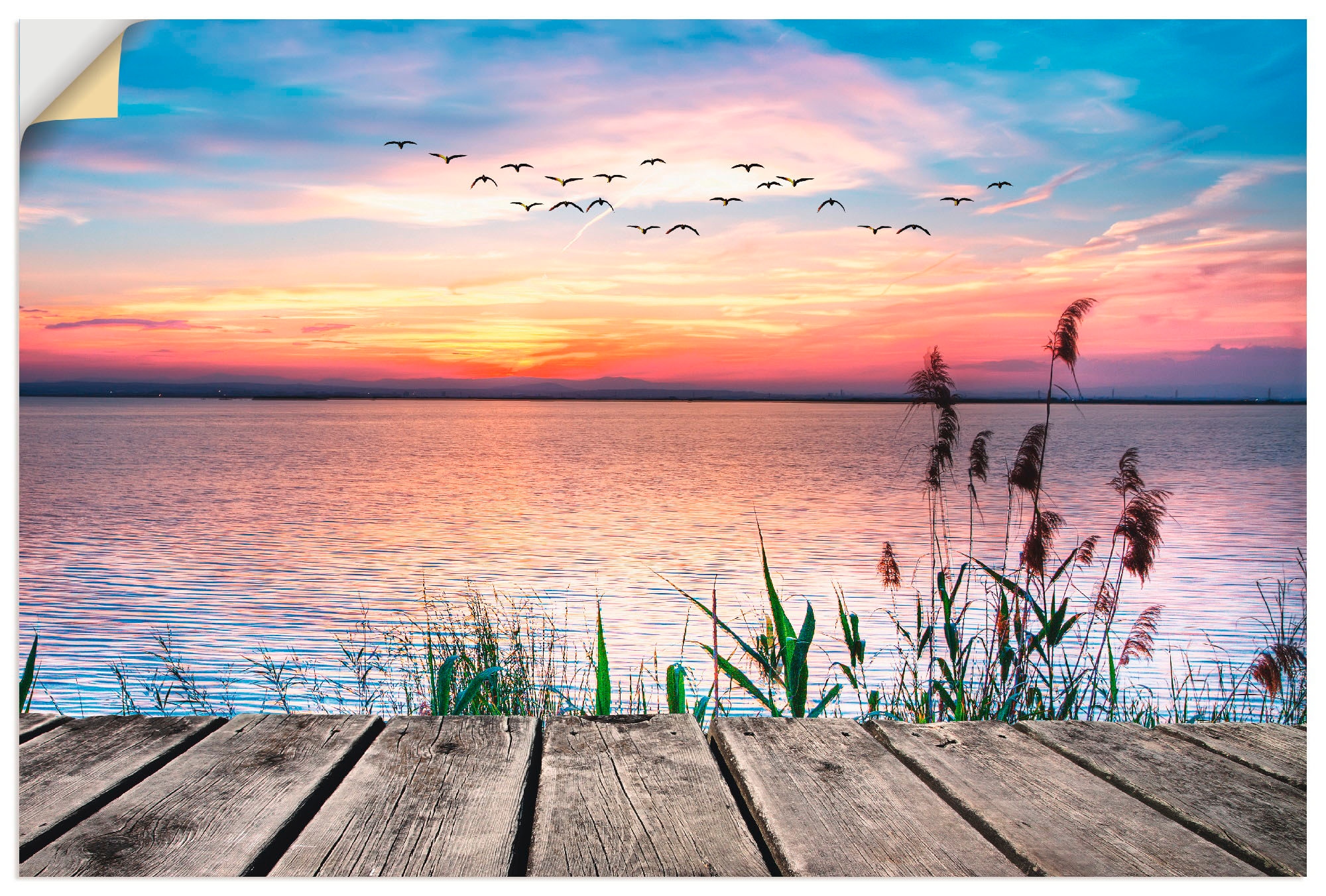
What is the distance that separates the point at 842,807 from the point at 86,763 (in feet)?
4.70

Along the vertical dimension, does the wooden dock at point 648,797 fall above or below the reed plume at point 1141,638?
above

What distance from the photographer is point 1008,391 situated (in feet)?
28.1

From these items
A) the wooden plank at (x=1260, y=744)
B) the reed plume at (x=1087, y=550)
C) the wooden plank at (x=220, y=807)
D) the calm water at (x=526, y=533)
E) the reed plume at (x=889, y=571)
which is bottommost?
the calm water at (x=526, y=533)

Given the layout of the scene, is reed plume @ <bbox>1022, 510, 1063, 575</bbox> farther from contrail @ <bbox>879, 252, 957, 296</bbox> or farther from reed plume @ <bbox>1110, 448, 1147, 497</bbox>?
contrail @ <bbox>879, 252, 957, 296</bbox>

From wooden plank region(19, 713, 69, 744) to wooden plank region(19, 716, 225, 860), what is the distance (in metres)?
0.03

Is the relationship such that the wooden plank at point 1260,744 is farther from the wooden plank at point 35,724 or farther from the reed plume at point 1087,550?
the wooden plank at point 35,724

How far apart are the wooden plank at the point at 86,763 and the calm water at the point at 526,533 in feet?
7.83

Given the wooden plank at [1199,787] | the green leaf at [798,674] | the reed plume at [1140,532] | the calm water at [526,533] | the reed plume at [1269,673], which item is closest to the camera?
the wooden plank at [1199,787]

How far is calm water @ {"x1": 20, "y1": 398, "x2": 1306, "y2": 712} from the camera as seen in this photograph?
24.3ft

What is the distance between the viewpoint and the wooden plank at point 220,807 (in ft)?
4.76

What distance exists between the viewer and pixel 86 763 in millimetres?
1851

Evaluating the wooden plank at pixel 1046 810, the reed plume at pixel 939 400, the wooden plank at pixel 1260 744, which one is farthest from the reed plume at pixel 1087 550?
the wooden plank at pixel 1046 810

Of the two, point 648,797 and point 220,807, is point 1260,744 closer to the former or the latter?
point 648,797

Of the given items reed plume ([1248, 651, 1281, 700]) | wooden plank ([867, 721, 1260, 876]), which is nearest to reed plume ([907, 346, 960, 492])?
reed plume ([1248, 651, 1281, 700])
